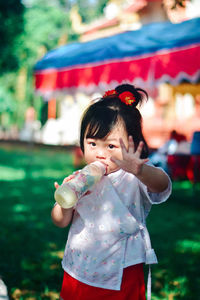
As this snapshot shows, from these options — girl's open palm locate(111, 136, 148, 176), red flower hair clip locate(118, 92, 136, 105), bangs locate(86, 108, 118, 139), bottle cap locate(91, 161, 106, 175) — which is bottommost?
bottle cap locate(91, 161, 106, 175)

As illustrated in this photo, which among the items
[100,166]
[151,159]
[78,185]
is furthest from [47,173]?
[78,185]

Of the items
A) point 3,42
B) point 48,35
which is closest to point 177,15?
point 3,42

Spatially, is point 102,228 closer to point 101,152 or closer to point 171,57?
point 101,152

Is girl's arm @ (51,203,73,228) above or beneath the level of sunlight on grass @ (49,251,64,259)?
above

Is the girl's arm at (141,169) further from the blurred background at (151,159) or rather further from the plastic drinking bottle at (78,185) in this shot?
the blurred background at (151,159)

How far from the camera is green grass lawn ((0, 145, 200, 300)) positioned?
310cm

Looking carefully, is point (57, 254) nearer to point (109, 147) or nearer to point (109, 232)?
point (109, 232)

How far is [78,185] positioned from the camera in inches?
59.4

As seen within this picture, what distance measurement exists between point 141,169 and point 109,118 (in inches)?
11.5

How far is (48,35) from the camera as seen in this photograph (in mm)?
25500

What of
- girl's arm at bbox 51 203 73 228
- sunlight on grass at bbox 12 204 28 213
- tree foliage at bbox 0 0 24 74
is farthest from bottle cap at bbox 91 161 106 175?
tree foliage at bbox 0 0 24 74

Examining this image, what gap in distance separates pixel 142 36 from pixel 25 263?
12.5ft

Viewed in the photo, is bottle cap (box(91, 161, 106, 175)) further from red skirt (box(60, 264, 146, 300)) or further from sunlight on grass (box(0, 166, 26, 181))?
sunlight on grass (box(0, 166, 26, 181))

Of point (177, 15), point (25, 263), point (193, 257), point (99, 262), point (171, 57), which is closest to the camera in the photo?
point (99, 262)
